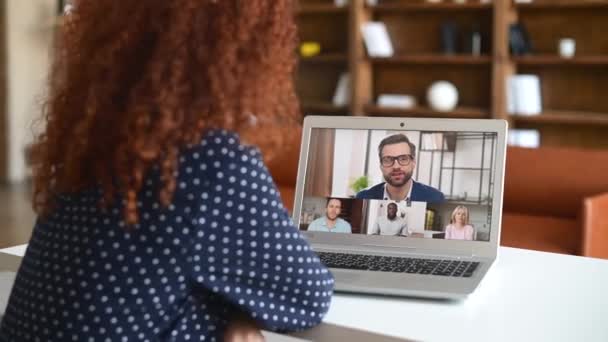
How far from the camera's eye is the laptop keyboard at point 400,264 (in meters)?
1.32

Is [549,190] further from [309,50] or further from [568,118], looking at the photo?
[309,50]

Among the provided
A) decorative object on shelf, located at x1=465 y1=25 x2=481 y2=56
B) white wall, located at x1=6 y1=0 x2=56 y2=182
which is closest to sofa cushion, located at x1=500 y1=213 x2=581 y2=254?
decorative object on shelf, located at x1=465 y1=25 x2=481 y2=56

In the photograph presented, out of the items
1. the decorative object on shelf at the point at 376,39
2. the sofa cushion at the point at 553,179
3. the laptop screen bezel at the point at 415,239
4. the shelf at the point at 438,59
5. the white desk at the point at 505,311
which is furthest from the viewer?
the decorative object on shelf at the point at 376,39

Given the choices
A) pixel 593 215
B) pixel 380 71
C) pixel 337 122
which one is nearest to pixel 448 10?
pixel 380 71

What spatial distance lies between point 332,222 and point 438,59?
3.46m

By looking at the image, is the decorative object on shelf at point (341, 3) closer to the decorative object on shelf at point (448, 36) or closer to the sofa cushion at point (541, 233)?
the decorative object on shelf at point (448, 36)

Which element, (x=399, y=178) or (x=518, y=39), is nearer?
(x=399, y=178)

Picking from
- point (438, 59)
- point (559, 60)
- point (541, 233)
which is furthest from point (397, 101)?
point (541, 233)

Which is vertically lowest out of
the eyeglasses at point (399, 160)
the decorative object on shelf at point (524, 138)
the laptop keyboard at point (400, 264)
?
the laptop keyboard at point (400, 264)

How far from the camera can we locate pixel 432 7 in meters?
4.79

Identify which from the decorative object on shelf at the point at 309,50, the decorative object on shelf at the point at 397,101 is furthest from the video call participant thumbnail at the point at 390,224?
the decorative object on shelf at the point at 309,50

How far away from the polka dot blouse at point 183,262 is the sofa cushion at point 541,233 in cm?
189

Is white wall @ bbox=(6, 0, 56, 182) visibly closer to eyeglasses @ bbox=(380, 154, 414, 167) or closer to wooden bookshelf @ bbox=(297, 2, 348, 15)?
wooden bookshelf @ bbox=(297, 2, 348, 15)

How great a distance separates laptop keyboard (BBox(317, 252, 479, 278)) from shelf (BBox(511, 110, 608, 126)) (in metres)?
3.33
